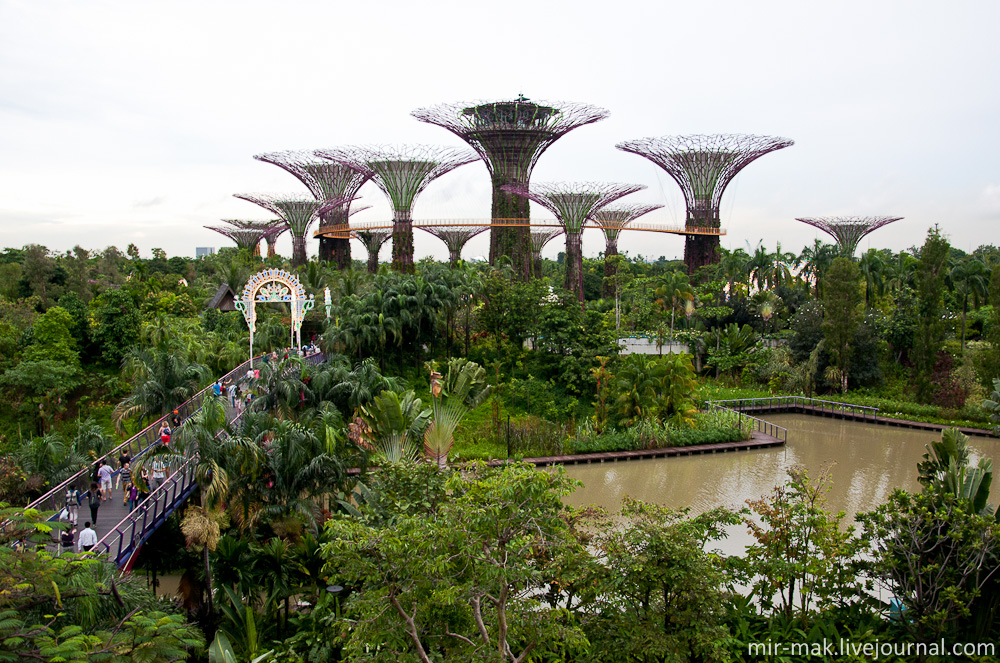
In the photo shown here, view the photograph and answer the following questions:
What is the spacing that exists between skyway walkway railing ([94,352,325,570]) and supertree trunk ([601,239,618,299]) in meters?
33.7

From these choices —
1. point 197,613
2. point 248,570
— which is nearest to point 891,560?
point 248,570

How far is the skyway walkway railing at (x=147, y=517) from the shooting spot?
9359 mm

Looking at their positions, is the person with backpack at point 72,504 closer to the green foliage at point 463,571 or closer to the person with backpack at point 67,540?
the person with backpack at point 67,540

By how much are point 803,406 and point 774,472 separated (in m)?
7.98

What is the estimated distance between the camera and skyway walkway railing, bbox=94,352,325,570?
9.36 meters

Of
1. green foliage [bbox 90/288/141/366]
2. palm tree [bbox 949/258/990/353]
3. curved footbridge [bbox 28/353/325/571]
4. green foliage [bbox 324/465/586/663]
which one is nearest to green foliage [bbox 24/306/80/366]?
green foliage [bbox 90/288/141/366]

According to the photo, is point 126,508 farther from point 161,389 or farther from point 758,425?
point 758,425

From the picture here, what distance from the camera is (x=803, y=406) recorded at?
82.7 feet

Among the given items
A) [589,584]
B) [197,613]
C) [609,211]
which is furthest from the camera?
[609,211]

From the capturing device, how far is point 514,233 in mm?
39250

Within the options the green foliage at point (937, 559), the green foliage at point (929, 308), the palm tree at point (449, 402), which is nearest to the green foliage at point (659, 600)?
the green foliage at point (937, 559)

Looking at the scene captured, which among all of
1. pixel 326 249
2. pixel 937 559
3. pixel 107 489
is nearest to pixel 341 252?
pixel 326 249

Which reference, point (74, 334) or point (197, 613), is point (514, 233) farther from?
point (197, 613)

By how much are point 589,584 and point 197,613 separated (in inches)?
231
